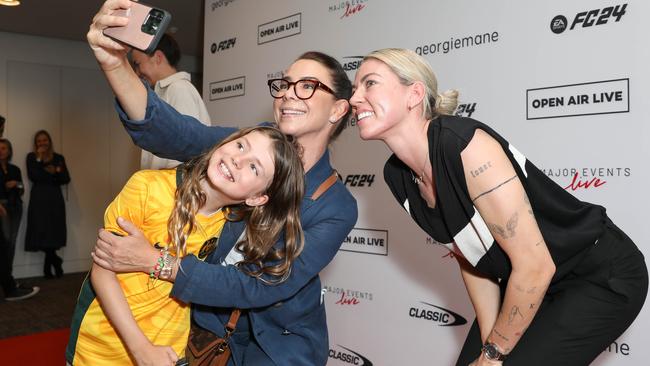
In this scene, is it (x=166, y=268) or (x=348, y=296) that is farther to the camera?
(x=348, y=296)

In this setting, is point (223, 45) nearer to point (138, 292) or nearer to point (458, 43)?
point (458, 43)

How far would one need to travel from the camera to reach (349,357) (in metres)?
3.39

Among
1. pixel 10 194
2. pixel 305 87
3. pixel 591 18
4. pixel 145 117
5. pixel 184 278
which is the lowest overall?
pixel 184 278

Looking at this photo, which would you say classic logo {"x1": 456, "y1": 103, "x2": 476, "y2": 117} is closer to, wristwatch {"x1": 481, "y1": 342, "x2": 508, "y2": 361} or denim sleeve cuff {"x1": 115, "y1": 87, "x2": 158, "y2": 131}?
wristwatch {"x1": 481, "y1": 342, "x2": 508, "y2": 361}

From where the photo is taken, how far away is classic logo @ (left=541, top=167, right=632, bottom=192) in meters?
2.26

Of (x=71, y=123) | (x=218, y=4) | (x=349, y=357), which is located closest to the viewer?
(x=349, y=357)

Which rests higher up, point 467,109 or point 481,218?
point 467,109

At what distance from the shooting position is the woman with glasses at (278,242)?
141cm

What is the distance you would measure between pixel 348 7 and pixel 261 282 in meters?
2.37

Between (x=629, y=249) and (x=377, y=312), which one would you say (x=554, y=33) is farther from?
(x=377, y=312)

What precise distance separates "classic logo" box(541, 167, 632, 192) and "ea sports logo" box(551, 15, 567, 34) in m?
0.62

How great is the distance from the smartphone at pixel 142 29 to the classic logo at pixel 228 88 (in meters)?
2.96

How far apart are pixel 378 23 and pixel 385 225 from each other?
120 cm

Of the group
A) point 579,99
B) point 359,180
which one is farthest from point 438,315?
point 579,99
